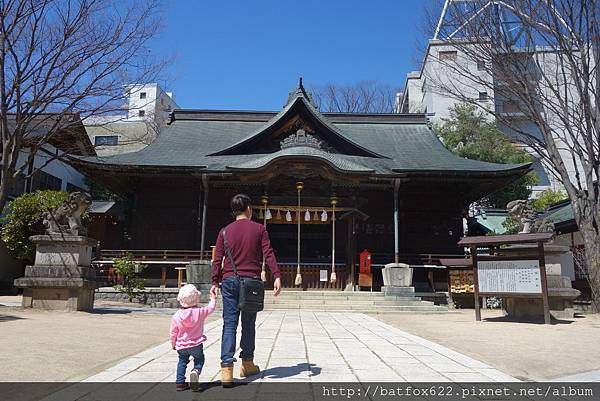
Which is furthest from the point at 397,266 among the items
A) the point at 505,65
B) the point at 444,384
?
the point at 444,384

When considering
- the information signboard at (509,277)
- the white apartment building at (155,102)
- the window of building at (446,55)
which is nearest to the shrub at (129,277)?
the information signboard at (509,277)

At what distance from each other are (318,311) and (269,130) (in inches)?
332

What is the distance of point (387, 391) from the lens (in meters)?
3.75

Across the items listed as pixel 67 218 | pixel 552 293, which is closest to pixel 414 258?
pixel 552 293

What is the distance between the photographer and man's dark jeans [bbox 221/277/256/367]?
3977 mm

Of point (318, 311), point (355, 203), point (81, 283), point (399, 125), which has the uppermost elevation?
point (399, 125)

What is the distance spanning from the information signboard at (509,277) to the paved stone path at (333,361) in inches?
128

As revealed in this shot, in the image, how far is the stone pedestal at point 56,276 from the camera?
10.2 m

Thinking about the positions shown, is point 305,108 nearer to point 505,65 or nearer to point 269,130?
point 269,130

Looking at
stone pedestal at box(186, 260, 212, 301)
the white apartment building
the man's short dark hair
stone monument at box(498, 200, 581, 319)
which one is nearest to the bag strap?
the man's short dark hair

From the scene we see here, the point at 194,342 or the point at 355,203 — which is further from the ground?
the point at 355,203

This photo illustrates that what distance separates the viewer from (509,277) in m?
9.68

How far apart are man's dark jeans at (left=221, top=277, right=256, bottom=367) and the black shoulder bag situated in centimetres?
5

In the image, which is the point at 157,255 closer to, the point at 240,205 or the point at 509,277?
the point at 509,277
